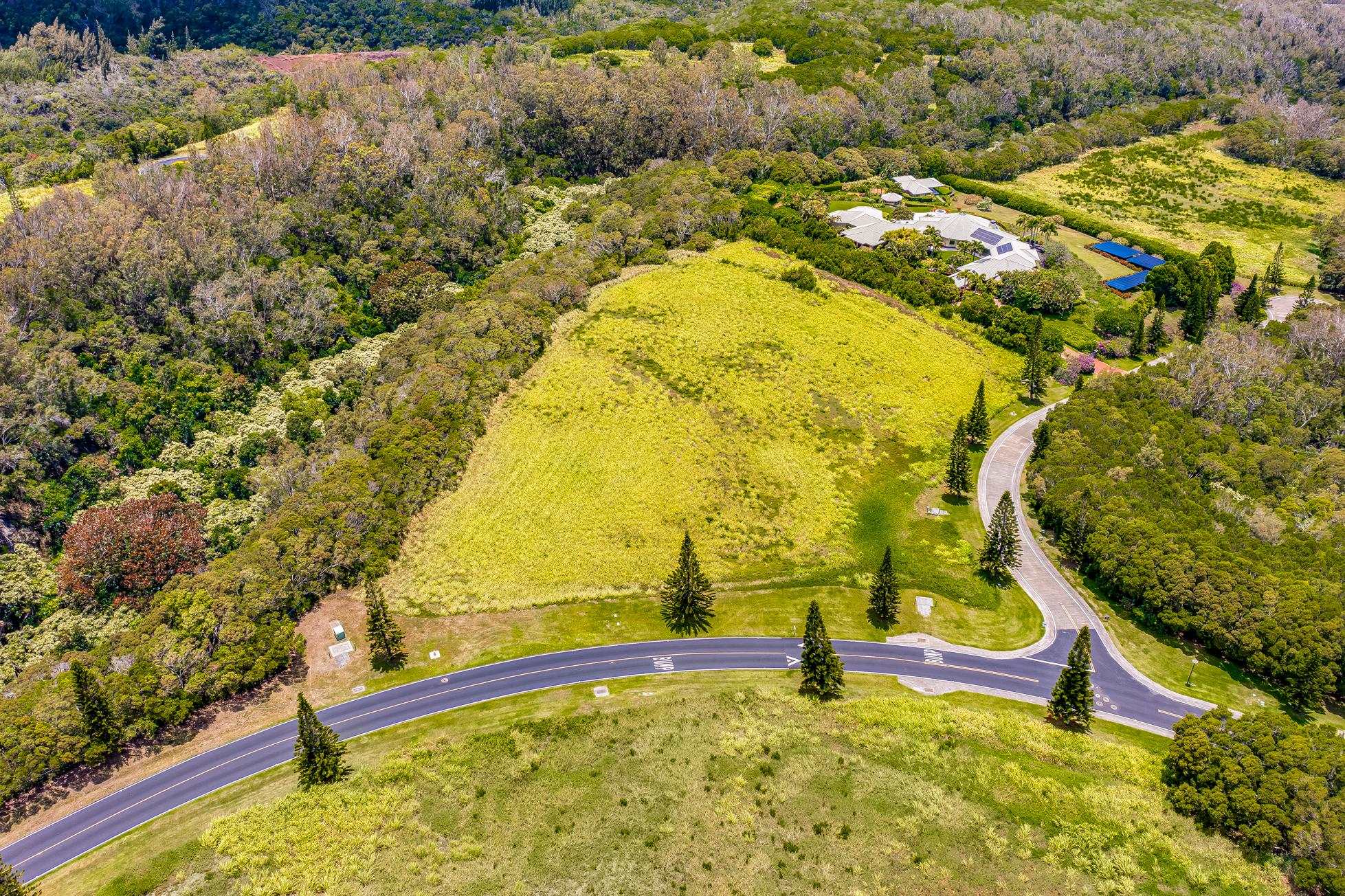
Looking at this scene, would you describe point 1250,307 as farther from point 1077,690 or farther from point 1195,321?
point 1077,690

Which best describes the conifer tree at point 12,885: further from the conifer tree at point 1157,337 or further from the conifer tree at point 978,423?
the conifer tree at point 1157,337

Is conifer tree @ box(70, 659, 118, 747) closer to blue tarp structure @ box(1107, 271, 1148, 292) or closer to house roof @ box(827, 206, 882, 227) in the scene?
house roof @ box(827, 206, 882, 227)

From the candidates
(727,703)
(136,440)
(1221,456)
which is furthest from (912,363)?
(136,440)

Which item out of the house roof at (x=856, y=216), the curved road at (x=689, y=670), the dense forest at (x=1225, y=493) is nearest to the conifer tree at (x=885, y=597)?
the curved road at (x=689, y=670)

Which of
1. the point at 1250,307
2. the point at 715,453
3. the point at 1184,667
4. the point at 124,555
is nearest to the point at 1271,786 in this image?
the point at 1184,667

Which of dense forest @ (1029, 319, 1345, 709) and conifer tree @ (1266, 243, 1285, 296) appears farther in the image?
conifer tree @ (1266, 243, 1285, 296)

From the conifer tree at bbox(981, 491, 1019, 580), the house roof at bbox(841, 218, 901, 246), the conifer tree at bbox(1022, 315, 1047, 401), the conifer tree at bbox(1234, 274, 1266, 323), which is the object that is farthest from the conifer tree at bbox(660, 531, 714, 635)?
the conifer tree at bbox(1234, 274, 1266, 323)
